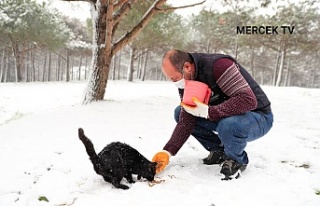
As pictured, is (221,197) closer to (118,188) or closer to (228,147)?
(228,147)

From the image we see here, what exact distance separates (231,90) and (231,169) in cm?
73

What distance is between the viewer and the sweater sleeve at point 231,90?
2.31 metres

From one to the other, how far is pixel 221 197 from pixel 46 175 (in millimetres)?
1497

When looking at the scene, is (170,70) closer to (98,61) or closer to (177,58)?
(177,58)

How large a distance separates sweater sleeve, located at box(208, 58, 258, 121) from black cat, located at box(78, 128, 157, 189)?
0.71 metres

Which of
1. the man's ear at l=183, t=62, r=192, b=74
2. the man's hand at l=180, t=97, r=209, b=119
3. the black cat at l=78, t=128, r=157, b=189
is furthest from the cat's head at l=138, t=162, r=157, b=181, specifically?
the man's ear at l=183, t=62, r=192, b=74

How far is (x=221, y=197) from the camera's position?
7.17ft

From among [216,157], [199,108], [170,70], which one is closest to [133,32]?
[216,157]

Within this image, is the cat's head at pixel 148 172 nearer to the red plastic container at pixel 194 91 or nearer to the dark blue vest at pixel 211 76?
the red plastic container at pixel 194 91

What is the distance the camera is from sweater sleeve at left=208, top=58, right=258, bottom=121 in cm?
231

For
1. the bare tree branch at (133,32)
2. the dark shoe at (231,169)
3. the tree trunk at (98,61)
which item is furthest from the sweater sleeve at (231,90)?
the bare tree branch at (133,32)

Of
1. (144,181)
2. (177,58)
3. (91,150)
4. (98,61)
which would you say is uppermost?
(177,58)

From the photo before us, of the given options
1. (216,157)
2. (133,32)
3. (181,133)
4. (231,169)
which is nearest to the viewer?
(231,169)

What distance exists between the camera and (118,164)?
90.2 inches
